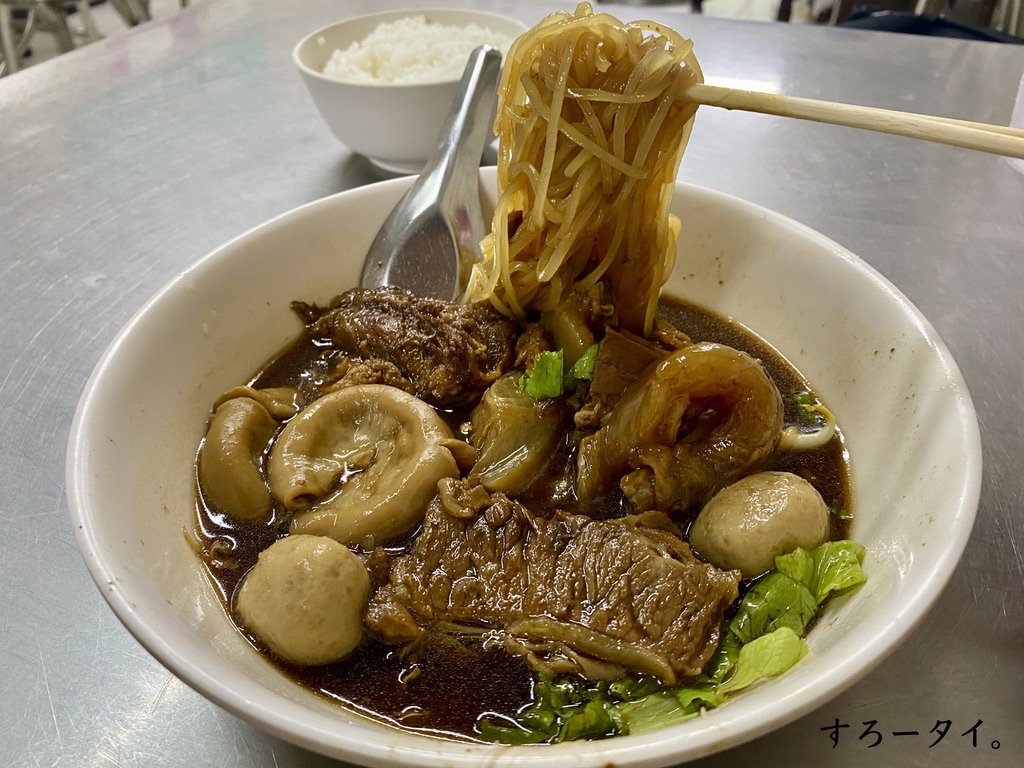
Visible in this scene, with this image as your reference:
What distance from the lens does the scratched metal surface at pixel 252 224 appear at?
1.91m

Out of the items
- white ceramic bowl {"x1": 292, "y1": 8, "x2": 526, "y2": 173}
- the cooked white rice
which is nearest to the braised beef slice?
white ceramic bowl {"x1": 292, "y1": 8, "x2": 526, "y2": 173}

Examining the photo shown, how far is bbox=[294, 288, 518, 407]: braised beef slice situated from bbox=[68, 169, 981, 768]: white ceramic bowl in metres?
0.27

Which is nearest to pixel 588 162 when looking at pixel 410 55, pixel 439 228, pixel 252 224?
pixel 439 228

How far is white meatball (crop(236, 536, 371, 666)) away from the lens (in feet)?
5.86

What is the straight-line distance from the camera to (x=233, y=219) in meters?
3.96

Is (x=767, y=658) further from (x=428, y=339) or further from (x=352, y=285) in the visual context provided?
(x=352, y=285)

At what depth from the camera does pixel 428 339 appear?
2643 mm

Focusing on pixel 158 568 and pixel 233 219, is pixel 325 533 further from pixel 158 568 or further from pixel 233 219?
pixel 233 219

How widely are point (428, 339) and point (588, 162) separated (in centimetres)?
81

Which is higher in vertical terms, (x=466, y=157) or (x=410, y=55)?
(x=410, y=55)

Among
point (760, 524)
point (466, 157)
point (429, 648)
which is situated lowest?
point (429, 648)

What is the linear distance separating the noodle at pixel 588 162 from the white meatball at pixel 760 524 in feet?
2.55

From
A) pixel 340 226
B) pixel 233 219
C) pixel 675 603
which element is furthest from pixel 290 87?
pixel 675 603

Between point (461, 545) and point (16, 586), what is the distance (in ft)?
4.55
